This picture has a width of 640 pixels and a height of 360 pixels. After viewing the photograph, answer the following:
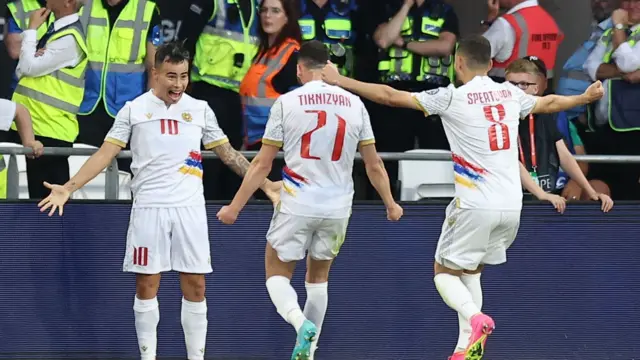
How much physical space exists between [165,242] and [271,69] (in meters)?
2.23

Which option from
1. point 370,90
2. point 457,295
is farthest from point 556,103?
point 457,295

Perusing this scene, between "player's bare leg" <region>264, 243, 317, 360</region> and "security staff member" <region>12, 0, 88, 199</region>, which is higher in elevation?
"security staff member" <region>12, 0, 88, 199</region>

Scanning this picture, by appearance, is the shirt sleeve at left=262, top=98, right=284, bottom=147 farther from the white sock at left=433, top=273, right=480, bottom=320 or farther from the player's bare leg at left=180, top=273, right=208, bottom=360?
the white sock at left=433, top=273, right=480, bottom=320

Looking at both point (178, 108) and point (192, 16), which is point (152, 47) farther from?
point (178, 108)

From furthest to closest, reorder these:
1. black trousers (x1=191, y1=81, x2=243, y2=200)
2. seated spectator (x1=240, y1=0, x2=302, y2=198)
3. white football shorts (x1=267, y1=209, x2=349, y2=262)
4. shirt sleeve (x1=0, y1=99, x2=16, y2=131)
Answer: black trousers (x1=191, y1=81, x2=243, y2=200) → seated spectator (x1=240, y1=0, x2=302, y2=198) → shirt sleeve (x1=0, y1=99, x2=16, y2=131) → white football shorts (x1=267, y1=209, x2=349, y2=262)

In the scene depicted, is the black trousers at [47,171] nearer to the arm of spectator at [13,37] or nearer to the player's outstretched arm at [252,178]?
the arm of spectator at [13,37]

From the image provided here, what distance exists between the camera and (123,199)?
33.0 feet

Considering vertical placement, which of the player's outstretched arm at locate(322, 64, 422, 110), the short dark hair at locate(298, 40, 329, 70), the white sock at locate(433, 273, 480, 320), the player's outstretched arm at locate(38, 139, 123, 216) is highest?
the short dark hair at locate(298, 40, 329, 70)

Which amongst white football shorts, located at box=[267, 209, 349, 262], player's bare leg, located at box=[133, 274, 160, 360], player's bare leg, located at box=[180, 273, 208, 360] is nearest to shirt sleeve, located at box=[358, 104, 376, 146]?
white football shorts, located at box=[267, 209, 349, 262]

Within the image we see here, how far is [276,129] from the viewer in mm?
8773

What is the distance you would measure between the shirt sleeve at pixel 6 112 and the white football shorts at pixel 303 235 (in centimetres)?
229

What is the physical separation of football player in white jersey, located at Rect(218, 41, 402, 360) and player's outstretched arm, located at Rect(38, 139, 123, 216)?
0.84m

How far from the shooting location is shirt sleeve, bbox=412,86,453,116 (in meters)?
8.91

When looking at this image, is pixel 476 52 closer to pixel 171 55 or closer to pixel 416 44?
pixel 171 55
